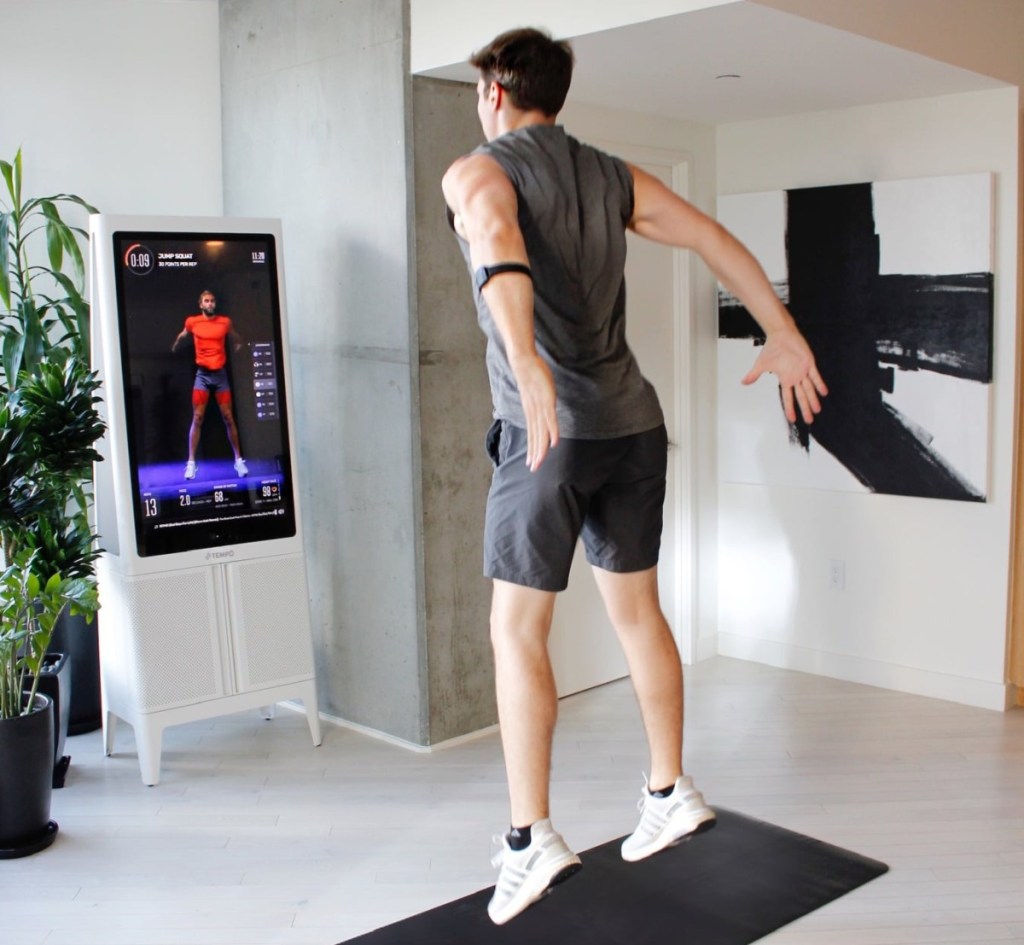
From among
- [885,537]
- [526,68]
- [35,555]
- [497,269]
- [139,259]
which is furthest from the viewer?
[885,537]

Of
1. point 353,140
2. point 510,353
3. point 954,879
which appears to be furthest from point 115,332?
point 954,879

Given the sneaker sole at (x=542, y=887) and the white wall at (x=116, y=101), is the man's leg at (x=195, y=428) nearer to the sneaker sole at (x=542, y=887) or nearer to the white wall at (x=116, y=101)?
the white wall at (x=116, y=101)

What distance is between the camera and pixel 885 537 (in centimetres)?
488

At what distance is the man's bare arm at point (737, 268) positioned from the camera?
254 centimetres

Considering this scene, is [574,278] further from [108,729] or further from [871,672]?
[871,672]

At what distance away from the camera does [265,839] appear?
11.8ft

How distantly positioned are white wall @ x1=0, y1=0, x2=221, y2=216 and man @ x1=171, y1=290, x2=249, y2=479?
36.1 inches

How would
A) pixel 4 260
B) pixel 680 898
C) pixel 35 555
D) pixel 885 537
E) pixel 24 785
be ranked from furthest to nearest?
pixel 885 537, pixel 4 260, pixel 35 555, pixel 24 785, pixel 680 898

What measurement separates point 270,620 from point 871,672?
2.45m

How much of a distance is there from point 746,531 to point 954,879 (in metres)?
2.28

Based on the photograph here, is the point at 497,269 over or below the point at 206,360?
over

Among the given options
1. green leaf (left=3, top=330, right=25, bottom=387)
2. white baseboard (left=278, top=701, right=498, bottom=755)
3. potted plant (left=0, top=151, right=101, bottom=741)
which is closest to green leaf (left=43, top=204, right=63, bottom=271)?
potted plant (left=0, top=151, right=101, bottom=741)

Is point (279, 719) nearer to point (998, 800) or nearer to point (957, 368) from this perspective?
point (998, 800)

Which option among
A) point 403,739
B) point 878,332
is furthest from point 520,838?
point 878,332
